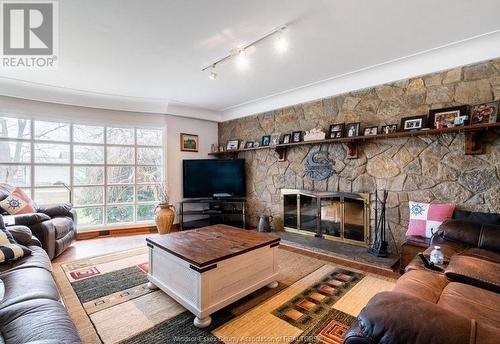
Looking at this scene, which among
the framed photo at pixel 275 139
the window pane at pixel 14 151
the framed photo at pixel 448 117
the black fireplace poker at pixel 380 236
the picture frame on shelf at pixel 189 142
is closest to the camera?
the framed photo at pixel 448 117

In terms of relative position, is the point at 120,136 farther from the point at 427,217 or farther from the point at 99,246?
the point at 427,217

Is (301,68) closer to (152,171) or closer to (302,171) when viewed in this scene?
(302,171)

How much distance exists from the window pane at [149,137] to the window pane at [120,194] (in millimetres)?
924

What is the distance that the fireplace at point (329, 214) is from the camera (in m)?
3.40

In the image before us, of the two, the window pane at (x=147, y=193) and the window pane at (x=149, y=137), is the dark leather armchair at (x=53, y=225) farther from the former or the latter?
the window pane at (x=149, y=137)

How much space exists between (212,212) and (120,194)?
1757 mm

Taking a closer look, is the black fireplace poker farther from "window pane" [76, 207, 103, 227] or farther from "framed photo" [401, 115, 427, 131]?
"window pane" [76, 207, 103, 227]

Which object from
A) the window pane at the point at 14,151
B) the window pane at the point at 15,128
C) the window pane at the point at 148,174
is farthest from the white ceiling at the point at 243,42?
the window pane at the point at 148,174

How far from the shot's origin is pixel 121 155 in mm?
4605

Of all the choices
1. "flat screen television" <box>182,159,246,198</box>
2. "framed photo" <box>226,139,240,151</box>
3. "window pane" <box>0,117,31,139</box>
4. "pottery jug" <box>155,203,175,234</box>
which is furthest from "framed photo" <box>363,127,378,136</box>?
"window pane" <box>0,117,31,139</box>

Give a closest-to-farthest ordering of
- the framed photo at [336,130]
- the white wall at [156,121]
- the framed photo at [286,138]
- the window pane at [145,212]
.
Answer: the framed photo at [336,130]
the white wall at [156,121]
the framed photo at [286,138]
the window pane at [145,212]

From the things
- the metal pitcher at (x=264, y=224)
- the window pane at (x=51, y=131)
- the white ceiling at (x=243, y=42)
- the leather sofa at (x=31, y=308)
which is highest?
the white ceiling at (x=243, y=42)

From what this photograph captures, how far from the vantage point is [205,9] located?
197cm

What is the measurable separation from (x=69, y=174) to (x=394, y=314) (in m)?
4.92
